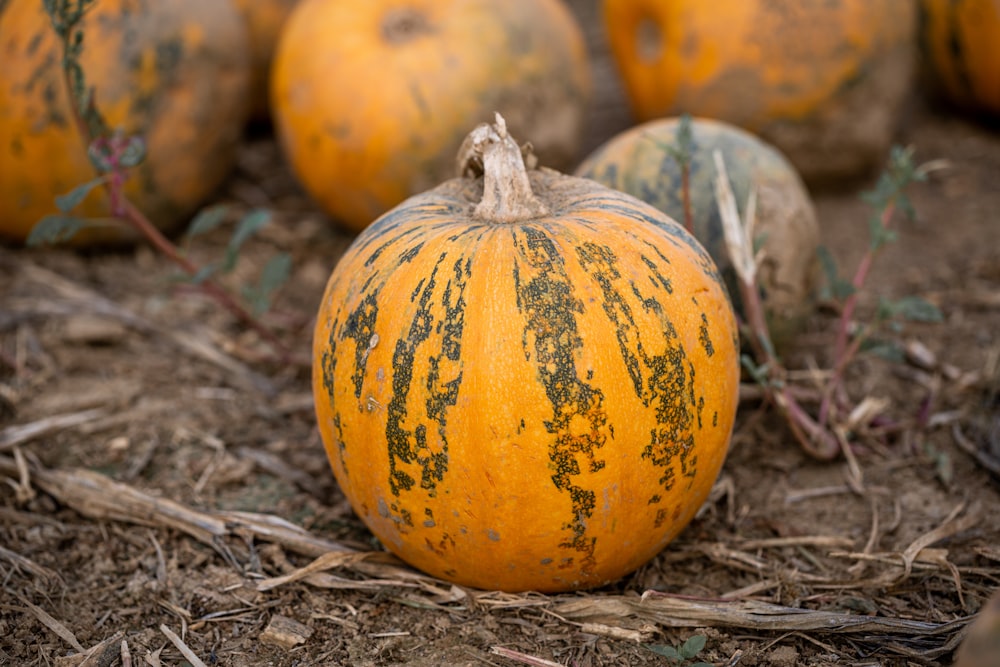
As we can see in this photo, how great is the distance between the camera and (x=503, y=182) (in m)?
A: 2.38

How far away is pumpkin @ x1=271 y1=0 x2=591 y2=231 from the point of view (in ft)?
12.6

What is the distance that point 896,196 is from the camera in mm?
2973

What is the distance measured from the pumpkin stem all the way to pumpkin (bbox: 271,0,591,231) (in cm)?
148

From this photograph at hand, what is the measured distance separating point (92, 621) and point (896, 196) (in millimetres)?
2561

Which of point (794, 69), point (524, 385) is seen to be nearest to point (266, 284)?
point (524, 385)

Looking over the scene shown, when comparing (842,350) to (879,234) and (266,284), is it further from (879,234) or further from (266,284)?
(266,284)

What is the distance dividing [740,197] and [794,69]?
1.35 metres

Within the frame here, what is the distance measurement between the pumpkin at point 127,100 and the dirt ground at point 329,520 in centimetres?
34

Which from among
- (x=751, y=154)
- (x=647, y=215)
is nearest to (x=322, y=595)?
(x=647, y=215)

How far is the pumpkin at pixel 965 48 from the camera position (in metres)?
4.60

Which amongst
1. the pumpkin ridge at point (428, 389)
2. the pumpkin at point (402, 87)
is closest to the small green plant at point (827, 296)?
the pumpkin ridge at point (428, 389)

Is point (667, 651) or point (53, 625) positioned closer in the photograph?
point (667, 651)

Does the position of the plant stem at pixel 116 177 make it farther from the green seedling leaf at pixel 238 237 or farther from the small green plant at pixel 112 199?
the green seedling leaf at pixel 238 237

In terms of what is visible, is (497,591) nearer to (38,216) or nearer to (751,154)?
(751,154)
